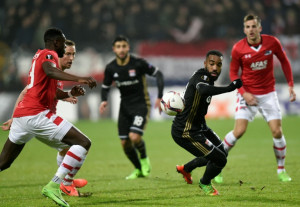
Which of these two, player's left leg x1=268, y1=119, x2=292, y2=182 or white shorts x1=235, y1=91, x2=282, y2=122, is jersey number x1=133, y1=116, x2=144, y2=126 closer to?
white shorts x1=235, y1=91, x2=282, y2=122

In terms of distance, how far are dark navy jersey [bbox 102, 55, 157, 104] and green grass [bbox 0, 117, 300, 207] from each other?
139 centimetres

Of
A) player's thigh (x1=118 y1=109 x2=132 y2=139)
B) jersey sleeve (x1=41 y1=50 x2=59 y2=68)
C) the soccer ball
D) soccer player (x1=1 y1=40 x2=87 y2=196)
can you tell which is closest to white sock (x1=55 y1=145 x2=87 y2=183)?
Answer: soccer player (x1=1 y1=40 x2=87 y2=196)

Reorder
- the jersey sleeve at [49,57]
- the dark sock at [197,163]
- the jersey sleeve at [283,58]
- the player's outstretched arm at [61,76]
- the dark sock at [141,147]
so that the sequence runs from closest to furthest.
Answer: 1. the player's outstretched arm at [61,76]
2. the jersey sleeve at [49,57]
3. the dark sock at [197,163]
4. the jersey sleeve at [283,58]
5. the dark sock at [141,147]

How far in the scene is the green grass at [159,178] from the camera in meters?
6.61

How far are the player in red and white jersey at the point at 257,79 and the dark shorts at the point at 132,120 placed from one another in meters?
1.56

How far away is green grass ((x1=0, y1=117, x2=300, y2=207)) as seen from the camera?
21.7 ft

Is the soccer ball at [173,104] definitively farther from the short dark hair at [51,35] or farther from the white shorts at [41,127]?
the short dark hair at [51,35]

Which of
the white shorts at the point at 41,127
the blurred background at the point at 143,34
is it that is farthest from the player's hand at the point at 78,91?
the blurred background at the point at 143,34

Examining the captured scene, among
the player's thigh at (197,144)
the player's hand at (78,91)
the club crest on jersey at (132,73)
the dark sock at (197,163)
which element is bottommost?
the dark sock at (197,163)

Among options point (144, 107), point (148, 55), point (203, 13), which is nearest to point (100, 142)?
point (144, 107)

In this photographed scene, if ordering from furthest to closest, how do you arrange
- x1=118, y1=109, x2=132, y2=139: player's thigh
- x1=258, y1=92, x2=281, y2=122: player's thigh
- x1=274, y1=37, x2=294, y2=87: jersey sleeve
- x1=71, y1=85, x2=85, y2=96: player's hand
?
1. x1=118, y1=109, x2=132, y2=139: player's thigh
2. x1=274, y1=37, x2=294, y2=87: jersey sleeve
3. x1=258, y1=92, x2=281, y2=122: player's thigh
4. x1=71, y1=85, x2=85, y2=96: player's hand

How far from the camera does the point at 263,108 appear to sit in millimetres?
8547

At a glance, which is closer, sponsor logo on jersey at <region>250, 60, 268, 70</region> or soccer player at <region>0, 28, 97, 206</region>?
soccer player at <region>0, 28, 97, 206</region>

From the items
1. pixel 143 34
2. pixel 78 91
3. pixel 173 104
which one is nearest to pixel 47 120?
pixel 78 91
